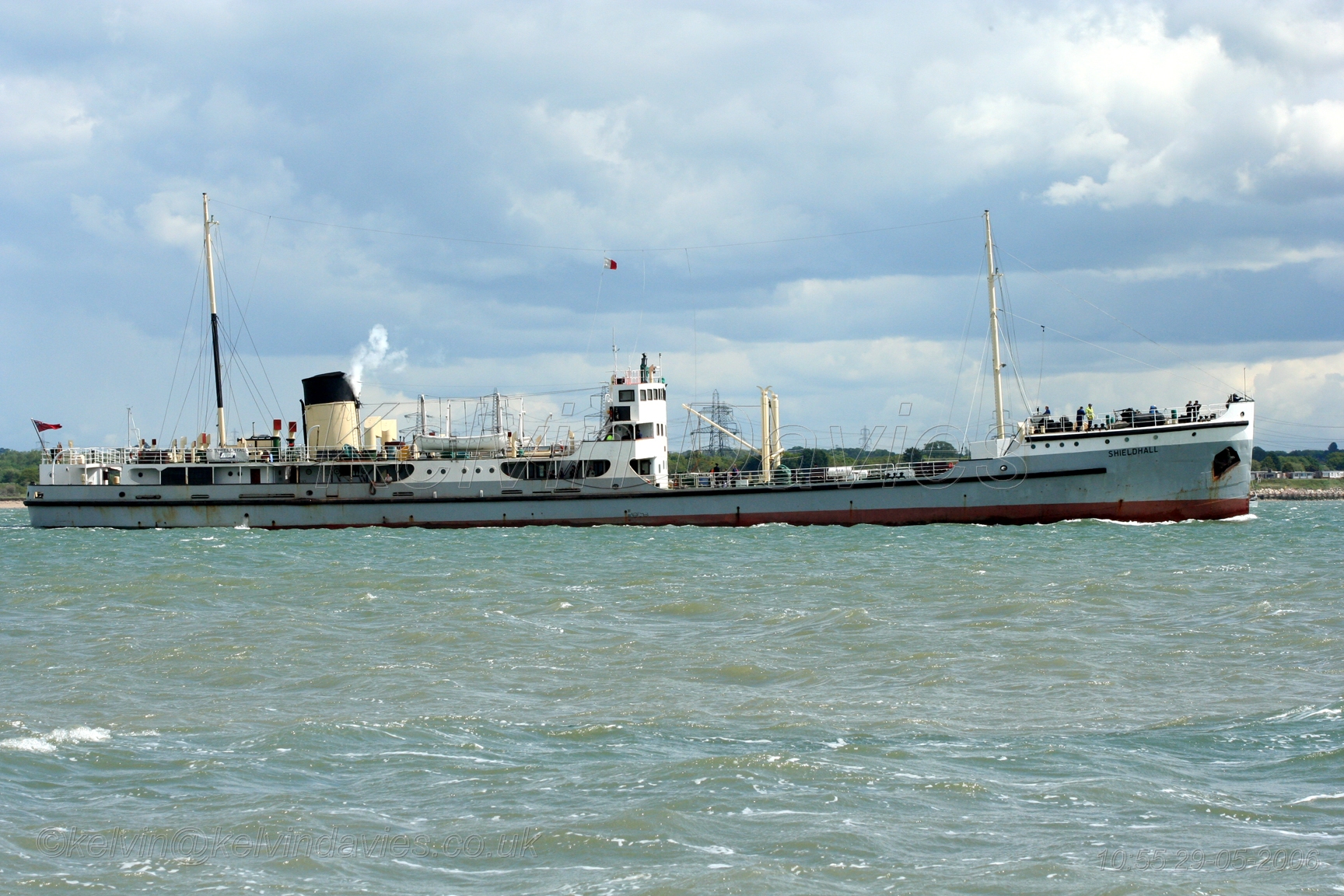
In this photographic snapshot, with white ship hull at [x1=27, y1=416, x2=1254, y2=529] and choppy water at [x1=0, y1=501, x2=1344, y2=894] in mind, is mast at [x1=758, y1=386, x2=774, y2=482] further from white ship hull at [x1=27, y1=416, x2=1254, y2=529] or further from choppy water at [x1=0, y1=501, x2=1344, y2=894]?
choppy water at [x1=0, y1=501, x2=1344, y2=894]

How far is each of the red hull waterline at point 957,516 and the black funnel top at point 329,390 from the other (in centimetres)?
727

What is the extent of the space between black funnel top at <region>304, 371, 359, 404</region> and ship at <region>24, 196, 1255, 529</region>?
6cm

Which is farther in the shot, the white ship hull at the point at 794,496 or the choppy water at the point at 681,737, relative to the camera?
the white ship hull at the point at 794,496

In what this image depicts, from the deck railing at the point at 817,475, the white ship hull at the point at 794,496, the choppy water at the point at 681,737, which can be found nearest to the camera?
the choppy water at the point at 681,737

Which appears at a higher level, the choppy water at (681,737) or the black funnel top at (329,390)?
the black funnel top at (329,390)

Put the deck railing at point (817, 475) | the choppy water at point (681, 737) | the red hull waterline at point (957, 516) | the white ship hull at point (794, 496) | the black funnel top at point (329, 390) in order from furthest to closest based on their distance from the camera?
the black funnel top at point (329, 390) → the deck railing at point (817, 475) → the red hull waterline at point (957, 516) → the white ship hull at point (794, 496) → the choppy water at point (681, 737)

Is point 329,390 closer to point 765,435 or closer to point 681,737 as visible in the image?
point 765,435

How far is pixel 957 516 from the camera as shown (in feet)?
136

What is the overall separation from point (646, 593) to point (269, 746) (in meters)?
12.0

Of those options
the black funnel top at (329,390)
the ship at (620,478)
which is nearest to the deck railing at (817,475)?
the ship at (620,478)

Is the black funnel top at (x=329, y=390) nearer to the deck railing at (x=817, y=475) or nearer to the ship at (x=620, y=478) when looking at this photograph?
the ship at (x=620, y=478)

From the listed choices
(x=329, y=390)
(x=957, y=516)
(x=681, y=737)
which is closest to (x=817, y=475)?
(x=957, y=516)

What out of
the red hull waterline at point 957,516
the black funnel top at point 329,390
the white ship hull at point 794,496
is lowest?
the red hull waterline at point 957,516

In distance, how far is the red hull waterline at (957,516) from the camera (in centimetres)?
4006
